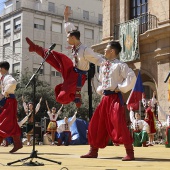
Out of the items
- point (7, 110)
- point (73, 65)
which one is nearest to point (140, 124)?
point (7, 110)

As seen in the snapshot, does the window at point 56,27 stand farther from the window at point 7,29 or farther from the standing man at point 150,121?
the standing man at point 150,121

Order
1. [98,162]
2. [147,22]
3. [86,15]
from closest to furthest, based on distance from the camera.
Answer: [98,162] → [147,22] → [86,15]

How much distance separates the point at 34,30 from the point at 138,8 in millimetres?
21614

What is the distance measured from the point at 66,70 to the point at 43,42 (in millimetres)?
35520

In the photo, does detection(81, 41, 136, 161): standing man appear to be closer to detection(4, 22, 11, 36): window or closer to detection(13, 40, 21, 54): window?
detection(13, 40, 21, 54): window

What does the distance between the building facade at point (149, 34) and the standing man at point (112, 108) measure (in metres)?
11.7

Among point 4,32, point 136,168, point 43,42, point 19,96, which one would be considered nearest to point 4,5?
point 4,32

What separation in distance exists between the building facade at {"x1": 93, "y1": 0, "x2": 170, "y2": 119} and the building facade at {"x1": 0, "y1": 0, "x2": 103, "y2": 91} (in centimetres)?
1785

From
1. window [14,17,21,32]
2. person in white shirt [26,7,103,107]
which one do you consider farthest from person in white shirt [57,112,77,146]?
window [14,17,21,32]

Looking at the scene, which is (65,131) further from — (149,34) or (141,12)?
(141,12)

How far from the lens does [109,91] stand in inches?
256

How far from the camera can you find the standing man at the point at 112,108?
6234mm

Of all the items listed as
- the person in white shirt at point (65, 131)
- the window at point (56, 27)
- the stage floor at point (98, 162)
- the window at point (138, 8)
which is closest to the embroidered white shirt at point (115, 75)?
the stage floor at point (98, 162)

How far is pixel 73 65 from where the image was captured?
22.8ft
